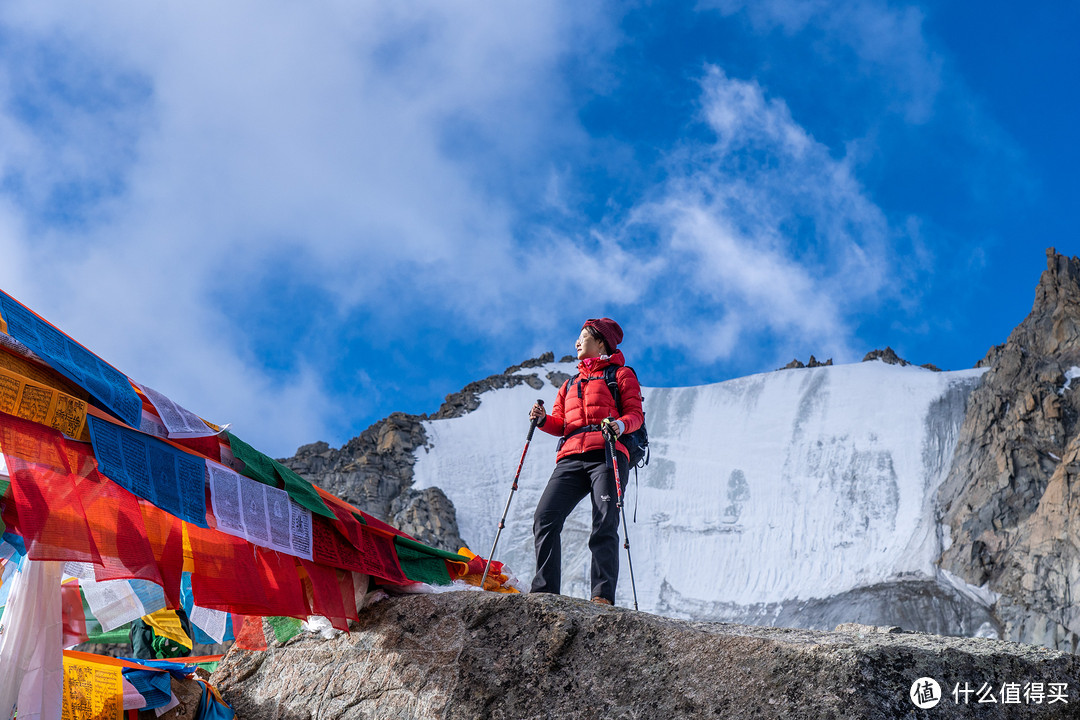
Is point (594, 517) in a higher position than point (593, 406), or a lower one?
lower

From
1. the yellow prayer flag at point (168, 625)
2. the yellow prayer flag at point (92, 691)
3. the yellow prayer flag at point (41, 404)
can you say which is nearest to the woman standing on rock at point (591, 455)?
the yellow prayer flag at point (92, 691)

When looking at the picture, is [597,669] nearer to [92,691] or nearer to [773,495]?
[92,691]

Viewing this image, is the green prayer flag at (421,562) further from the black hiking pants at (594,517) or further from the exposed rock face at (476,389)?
the exposed rock face at (476,389)

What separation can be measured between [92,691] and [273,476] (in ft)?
4.74

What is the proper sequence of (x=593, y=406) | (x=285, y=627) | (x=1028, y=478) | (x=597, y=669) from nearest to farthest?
(x=597, y=669)
(x=285, y=627)
(x=593, y=406)
(x=1028, y=478)

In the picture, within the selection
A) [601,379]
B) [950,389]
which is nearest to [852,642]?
[601,379]

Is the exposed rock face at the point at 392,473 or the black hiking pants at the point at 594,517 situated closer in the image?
the black hiking pants at the point at 594,517

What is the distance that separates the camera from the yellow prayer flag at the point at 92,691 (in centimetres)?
447

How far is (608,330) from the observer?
6.31m

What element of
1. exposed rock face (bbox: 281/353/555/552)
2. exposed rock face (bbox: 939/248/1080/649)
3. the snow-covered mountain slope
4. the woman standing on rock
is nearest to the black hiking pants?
the woman standing on rock

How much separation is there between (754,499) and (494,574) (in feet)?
81.4

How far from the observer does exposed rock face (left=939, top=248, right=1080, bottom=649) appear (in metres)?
20.7

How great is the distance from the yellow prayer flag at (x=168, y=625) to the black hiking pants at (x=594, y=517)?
2.54 meters

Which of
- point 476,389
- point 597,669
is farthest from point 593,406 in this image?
point 476,389
